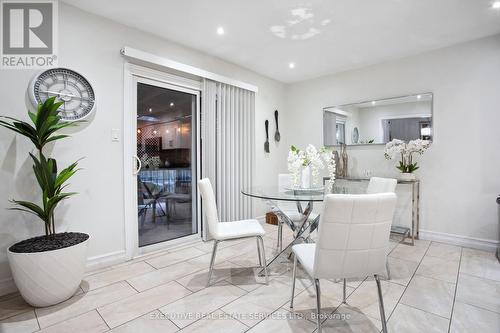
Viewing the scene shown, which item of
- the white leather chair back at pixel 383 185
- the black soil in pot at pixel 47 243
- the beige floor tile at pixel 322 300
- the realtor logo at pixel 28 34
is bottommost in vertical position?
the beige floor tile at pixel 322 300

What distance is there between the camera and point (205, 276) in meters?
2.34

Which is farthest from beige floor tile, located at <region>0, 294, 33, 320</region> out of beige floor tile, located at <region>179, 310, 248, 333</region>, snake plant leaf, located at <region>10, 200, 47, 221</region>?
beige floor tile, located at <region>179, 310, 248, 333</region>

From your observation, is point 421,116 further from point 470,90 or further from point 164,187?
point 164,187

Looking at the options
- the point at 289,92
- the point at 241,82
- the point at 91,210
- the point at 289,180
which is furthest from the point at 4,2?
the point at 289,92

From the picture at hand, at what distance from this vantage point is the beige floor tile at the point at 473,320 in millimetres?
1572

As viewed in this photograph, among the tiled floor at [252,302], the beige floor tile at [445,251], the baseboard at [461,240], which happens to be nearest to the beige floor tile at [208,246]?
the tiled floor at [252,302]

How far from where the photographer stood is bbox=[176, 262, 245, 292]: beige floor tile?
2.17 meters

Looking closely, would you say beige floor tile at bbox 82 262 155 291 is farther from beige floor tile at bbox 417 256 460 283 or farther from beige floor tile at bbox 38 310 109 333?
beige floor tile at bbox 417 256 460 283

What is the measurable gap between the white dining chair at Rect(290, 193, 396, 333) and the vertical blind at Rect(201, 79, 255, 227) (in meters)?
2.26

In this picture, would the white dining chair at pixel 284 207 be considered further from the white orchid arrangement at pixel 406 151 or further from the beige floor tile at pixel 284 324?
the white orchid arrangement at pixel 406 151

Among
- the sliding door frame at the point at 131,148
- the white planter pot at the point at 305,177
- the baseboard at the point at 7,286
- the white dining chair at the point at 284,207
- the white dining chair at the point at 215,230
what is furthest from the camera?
the white dining chair at the point at 284,207

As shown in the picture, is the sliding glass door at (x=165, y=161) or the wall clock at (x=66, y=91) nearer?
the wall clock at (x=66, y=91)

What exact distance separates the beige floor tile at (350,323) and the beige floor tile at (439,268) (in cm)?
106

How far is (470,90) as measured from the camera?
3008 mm
